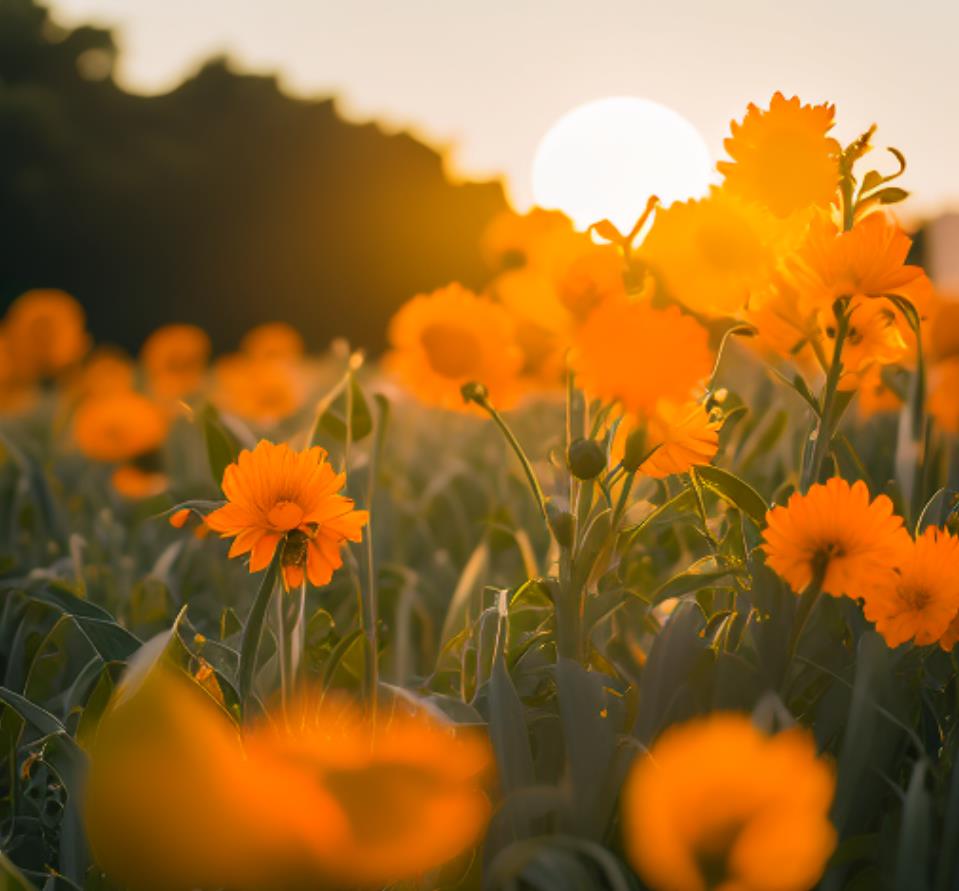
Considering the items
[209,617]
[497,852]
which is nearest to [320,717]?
[497,852]

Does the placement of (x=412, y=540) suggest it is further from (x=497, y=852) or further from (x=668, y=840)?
(x=668, y=840)

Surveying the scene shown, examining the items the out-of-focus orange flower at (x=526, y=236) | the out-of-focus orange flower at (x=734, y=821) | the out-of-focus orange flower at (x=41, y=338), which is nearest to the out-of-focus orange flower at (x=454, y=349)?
the out-of-focus orange flower at (x=526, y=236)

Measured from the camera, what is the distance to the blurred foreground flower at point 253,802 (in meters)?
0.51

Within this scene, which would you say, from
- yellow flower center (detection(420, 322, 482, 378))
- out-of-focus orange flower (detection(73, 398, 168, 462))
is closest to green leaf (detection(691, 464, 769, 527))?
yellow flower center (detection(420, 322, 482, 378))

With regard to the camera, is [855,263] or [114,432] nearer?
[855,263]

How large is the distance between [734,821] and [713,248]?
397mm

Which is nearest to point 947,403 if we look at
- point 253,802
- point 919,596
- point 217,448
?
point 919,596

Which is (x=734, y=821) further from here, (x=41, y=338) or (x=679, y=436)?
(x=41, y=338)

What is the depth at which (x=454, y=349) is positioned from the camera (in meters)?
1.06

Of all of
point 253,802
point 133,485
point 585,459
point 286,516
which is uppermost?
point 585,459

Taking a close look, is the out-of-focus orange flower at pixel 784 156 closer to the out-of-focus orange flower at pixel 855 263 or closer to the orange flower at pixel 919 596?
the out-of-focus orange flower at pixel 855 263

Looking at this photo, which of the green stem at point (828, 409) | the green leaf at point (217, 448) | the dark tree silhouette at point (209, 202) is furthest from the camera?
the dark tree silhouette at point (209, 202)

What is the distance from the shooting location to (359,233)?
1234cm

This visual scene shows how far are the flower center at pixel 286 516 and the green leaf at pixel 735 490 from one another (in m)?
0.29
